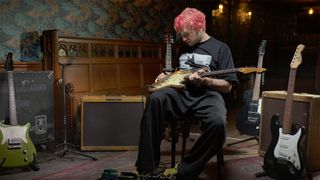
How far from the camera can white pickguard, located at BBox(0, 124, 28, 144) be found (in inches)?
119

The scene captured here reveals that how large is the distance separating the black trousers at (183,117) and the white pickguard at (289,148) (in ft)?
1.59

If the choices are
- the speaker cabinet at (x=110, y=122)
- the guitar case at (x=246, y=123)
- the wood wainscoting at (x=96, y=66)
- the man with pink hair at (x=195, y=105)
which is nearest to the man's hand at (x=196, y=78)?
the man with pink hair at (x=195, y=105)

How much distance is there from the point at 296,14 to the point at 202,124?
9.44m

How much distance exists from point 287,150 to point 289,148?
0.07 feet

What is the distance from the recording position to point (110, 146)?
3771 mm

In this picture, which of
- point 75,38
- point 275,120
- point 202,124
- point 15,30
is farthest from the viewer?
point 75,38

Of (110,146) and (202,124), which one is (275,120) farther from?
(110,146)

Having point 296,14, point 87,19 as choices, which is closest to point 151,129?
point 87,19

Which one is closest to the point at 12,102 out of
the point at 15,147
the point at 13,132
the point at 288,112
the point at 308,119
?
the point at 13,132

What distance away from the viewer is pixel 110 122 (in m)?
3.76

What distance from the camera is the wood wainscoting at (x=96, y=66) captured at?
13.4 ft

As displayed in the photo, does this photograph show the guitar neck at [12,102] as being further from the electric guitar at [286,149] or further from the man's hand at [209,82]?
the electric guitar at [286,149]

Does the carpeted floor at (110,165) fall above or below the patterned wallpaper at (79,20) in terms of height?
below

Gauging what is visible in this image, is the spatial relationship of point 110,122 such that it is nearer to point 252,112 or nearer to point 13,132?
point 13,132
